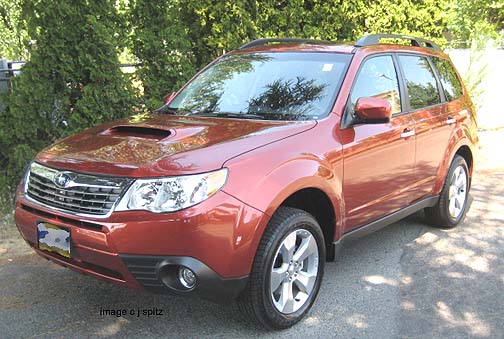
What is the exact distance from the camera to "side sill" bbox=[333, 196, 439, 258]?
3738 millimetres

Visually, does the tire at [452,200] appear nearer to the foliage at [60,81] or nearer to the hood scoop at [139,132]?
the hood scoop at [139,132]

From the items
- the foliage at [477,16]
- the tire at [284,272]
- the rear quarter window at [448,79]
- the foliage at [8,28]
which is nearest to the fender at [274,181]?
the tire at [284,272]

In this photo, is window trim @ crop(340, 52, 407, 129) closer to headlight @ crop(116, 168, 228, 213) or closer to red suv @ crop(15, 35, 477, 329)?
red suv @ crop(15, 35, 477, 329)

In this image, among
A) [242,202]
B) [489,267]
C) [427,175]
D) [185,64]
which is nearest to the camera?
[242,202]

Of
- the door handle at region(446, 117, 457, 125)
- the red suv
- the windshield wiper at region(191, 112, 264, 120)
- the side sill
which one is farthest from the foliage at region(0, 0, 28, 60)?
the side sill

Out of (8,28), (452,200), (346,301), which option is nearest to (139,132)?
(346,301)

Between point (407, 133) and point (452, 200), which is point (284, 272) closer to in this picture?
point (407, 133)

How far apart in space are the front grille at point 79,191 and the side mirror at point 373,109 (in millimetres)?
1734

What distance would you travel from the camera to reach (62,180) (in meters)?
3.05

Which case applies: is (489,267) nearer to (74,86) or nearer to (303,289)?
(303,289)

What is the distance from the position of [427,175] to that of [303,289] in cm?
190

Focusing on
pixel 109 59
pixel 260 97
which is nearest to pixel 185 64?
pixel 109 59

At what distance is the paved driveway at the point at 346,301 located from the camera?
131 inches

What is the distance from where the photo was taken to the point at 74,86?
606 cm
